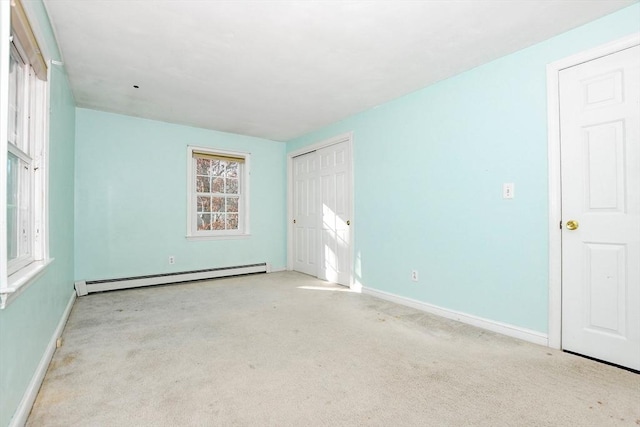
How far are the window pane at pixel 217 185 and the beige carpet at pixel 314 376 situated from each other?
2419 mm

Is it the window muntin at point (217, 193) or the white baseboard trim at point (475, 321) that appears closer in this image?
the white baseboard trim at point (475, 321)

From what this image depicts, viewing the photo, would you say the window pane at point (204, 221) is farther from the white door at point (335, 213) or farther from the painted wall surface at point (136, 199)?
the white door at point (335, 213)

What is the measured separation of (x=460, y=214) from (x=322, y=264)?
7.90ft

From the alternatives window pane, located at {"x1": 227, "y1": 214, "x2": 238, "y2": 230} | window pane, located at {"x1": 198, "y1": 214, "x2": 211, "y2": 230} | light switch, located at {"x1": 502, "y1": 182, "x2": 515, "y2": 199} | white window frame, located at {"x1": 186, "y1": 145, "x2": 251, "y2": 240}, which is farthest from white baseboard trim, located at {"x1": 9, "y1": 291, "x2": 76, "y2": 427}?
light switch, located at {"x1": 502, "y1": 182, "x2": 515, "y2": 199}

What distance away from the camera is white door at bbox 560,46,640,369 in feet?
6.53

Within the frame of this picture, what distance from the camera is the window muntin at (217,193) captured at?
4.80 m

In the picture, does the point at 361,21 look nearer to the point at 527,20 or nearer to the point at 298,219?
the point at 527,20

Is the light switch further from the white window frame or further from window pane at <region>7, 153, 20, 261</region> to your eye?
the white window frame

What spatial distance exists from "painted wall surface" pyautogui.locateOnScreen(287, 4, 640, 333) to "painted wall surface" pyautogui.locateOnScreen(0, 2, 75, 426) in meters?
→ 3.08

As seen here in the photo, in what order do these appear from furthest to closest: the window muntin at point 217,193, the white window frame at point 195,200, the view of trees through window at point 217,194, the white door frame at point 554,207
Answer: the view of trees through window at point 217,194
the window muntin at point 217,193
the white window frame at point 195,200
the white door frame at point 554,207

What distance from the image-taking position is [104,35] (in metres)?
2.34

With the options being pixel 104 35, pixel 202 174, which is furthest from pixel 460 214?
pixel 202 174

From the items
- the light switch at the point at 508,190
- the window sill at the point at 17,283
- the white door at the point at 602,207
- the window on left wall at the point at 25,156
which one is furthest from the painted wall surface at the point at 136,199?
the white door at the point at 602,207

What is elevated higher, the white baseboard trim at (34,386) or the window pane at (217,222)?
the window pane at (217,222)
